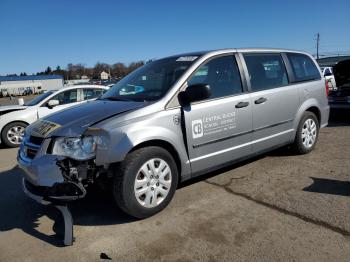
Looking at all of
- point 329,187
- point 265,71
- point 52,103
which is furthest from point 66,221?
point 52,103

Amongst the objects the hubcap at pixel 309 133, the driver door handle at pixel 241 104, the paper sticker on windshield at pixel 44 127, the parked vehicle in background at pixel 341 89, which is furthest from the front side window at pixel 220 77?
the parked vehicle in background at pixel 341 89

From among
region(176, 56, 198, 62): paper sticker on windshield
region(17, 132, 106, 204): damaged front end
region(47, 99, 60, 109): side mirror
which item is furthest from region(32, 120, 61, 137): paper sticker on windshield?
region(47, 99, 60, 109): side mirror

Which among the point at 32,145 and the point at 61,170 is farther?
the point at 32,145

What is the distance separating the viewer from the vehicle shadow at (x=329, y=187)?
4.18 metres

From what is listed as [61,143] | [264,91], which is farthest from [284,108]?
[61,143]

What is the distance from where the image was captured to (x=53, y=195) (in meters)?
3.35

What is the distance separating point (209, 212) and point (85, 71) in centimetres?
12157

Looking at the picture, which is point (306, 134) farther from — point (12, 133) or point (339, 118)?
point (12, 133)

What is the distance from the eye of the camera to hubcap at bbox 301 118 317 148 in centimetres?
577

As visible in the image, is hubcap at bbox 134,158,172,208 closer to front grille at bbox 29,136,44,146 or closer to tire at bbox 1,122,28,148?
front grille at bbox 29,136,44,146

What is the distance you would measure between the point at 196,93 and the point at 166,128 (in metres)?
0.52

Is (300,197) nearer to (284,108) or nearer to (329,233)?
(329,233)

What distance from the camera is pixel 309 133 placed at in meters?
5.89

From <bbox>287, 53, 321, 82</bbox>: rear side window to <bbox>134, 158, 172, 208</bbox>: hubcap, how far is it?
9.83 ft
